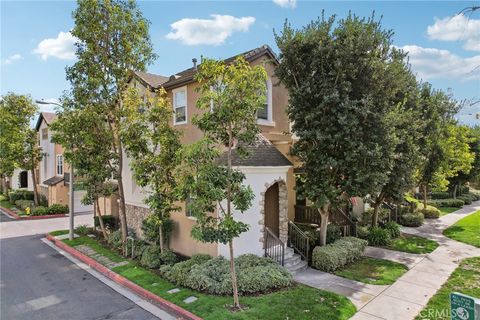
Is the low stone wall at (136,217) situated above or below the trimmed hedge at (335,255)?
above

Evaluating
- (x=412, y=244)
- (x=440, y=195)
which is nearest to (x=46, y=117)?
(x=412, y=244)

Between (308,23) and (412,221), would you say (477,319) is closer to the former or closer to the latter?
(308,23)

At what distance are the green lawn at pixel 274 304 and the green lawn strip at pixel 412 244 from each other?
7.67 meters

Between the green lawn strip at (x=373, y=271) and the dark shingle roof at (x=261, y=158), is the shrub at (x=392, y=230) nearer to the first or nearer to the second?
the green lawn strip at (x=373, y=271)

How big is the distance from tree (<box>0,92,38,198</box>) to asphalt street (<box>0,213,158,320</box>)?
1326 cm

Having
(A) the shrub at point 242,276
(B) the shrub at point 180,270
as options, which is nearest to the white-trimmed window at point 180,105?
(B) the shrub at point 180,270

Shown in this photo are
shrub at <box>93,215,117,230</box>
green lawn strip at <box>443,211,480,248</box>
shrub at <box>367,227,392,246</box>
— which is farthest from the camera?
shrub at <box>93,215,117,230</box>

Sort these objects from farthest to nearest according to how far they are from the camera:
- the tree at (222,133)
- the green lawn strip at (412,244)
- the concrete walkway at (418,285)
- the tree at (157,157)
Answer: the green lawn strip at (412,244) < the tree at (157,157) < the concrete walkway at (418,285) < the tree at (222,133)

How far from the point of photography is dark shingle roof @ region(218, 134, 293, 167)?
40.1ft

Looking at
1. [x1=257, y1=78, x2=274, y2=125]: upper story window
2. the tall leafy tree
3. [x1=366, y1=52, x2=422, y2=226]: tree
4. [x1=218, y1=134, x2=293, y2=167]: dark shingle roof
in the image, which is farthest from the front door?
the tall leafy tree

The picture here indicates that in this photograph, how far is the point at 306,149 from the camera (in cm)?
1320

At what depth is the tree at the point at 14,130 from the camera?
27031 millimetres

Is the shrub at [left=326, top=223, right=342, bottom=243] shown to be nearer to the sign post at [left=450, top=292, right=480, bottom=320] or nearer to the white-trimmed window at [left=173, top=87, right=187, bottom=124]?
the white-trimmed window at [left=173, top=87, right=187, bottom=124]

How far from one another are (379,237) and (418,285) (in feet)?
18.0
